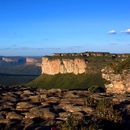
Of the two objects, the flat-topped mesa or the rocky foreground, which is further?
the flat-topped mesa

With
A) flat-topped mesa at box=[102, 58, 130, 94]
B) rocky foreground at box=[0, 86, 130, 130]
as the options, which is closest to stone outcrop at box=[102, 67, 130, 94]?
flat-topped mesa at box=[102, 58, 130, 94]

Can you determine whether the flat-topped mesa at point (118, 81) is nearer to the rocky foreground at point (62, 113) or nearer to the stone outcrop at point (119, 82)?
the stone outcrop at point (119, 82)

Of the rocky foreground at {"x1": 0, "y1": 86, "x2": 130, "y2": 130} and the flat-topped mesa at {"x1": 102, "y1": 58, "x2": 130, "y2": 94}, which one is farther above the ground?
the flat-topped mesa at {"x1": 102, "y1": 58, "x2": 130, "y2": 94}

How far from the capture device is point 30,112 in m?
85.1

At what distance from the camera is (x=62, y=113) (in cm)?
8306

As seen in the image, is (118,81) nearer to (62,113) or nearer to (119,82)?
(119,82)

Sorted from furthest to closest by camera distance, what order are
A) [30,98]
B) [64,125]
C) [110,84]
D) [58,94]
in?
[110,84], [58,94], [30,98], [64,125]

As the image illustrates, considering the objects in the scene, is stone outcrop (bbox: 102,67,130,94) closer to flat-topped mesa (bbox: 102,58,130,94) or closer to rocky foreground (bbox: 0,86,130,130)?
flat-topped mesa (bbox: 102,58,130,94)

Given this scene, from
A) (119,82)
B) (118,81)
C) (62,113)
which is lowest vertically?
(62,113)

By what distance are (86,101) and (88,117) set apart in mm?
14111

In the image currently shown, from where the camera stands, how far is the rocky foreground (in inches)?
2782

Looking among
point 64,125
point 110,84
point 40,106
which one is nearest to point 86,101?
point 40,106

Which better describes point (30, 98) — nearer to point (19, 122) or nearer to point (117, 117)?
Answer: point (19, 122)

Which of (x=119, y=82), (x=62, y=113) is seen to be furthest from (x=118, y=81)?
(x=62, y=113)
